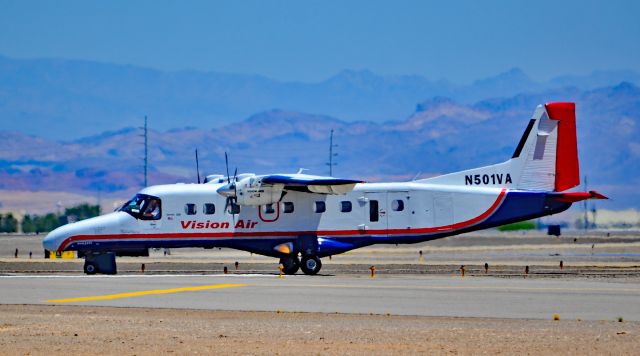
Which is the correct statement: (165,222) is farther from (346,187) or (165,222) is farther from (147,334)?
(147,334)

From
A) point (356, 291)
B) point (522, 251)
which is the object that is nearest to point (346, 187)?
point (356, 291)

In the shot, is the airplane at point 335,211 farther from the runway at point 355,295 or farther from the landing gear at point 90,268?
the runway at point 355,295

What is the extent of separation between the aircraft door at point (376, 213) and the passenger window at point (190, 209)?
5820 millimetres

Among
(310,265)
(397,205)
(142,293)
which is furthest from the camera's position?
(397,205)

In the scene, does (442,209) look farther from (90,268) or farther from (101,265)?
(90,268)

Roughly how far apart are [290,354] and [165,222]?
72.3 feet

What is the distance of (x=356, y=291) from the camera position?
30.8 m

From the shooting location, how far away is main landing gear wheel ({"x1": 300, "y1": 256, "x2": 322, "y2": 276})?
40812 mm

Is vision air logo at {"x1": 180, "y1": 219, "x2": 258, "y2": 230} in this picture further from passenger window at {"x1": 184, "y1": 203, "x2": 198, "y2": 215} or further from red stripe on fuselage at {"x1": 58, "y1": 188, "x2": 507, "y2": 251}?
passenger window at {"x1": 184, "y1": 203, "x2": 198, "y2": 215}

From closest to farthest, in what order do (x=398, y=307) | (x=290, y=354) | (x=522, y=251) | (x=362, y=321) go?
(x=290, y=354) → (x=362, y=321) → (x=398, y=307) → (x=522, y=251)

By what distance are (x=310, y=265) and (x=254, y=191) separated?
315 centimetres

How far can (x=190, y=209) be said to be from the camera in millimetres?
41688

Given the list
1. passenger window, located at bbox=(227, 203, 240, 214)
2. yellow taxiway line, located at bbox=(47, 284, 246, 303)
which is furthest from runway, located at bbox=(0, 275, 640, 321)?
passenger window, located at bbox=(227, 203, 240, 214)

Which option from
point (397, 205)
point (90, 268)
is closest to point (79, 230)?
point (90, 268)
